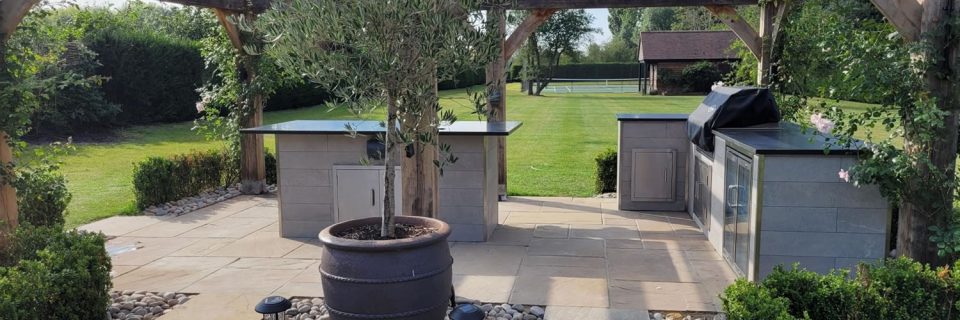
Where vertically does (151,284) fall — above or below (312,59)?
below

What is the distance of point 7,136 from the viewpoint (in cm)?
483

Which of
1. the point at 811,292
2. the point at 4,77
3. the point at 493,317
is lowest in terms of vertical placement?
the point at 493,317

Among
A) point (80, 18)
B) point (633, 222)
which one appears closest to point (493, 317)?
point (633, 222)

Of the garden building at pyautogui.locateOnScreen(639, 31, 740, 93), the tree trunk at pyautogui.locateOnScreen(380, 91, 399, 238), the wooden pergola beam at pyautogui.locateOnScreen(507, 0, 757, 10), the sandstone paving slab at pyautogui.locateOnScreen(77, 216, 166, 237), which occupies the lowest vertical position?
the sandstone paving slab at pyautogui.locateOnScreen(77, 216, 166, 237)

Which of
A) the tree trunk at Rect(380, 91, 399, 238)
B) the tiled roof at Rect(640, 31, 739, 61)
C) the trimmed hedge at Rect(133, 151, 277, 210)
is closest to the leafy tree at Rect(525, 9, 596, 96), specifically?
the tiled roof at Rect(640, 31, 739, 61)

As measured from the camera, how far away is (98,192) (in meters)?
9.55

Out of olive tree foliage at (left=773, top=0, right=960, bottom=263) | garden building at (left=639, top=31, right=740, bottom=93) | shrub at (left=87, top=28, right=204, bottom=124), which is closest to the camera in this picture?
olive tree foliage at (left=773, top=0, right=960, bottom=263)

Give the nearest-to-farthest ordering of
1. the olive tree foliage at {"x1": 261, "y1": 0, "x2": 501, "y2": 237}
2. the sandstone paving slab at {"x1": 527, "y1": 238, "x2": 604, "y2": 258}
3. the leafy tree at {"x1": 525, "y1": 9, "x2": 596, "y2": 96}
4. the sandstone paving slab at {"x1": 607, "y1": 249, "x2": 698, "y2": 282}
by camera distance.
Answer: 1. the olive tree foliage at {"x1": 261, "y1": 0, "x2": 501, "y2": 237}
2. the sandstone paving slab at {"x1": 607, "y1": 249, "x2": 698, "y2": 282}
3. the sandstone paving slab at {"x1": 527, "y1": 238, "x2": 604, "y2": 258}
4. the leafy tree at {"x1": 525, "y1": 9, "x2": 596, "y2": 96}

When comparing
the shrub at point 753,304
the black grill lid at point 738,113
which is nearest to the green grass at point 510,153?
the shrub at point 753,304

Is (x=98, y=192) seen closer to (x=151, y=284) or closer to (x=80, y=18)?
(x=80, y=18)

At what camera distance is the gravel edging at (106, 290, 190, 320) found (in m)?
4.58

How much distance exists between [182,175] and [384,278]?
6092mm

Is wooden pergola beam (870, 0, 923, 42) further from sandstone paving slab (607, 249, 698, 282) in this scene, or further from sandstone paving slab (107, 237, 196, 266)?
sandstone paving slab (107, 237, 196, 266)

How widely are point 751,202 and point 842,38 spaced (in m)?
1.25
